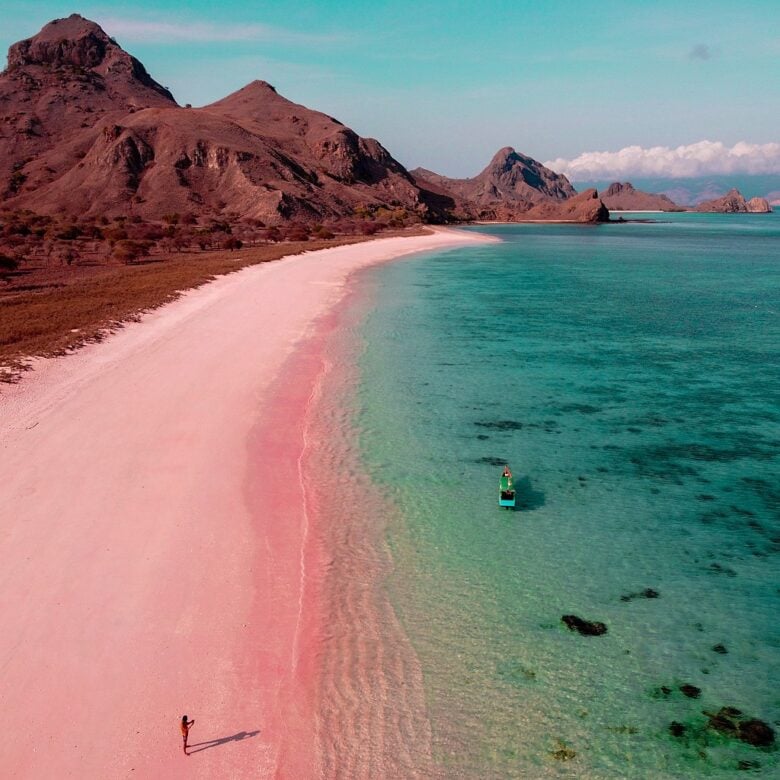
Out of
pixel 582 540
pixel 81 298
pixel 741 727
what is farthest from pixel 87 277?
pixel 741 727

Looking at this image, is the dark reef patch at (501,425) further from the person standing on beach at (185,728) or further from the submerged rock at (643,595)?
the person standing on beach at (185,728)

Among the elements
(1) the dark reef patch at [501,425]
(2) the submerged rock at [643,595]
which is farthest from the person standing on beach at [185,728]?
(1) the dark reef patch at [501,425]

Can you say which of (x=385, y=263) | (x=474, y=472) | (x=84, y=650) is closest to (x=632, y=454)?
(x=474, y=472)

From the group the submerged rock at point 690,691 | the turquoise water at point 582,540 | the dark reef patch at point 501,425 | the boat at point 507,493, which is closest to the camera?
the turquoise water at point 582,540

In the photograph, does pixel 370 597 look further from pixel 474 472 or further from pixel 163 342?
pixel 163 342

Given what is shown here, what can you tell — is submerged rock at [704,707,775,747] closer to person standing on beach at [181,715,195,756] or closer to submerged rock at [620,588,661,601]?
submerged rock at [620,588,661,601]

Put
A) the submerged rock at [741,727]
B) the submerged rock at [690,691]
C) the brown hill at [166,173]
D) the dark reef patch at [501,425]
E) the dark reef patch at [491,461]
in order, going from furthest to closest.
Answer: the brown hill at [166,173] → the dark reef patch at [501,425] → the dark reef patch at [491,461] → the submerged rock at [690,691] → the submerged rock at [741,727]
